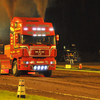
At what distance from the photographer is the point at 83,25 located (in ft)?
226

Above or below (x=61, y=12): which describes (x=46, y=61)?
below

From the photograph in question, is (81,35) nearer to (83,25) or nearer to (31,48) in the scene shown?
(83,25)

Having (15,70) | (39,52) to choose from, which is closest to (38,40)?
(39,52)

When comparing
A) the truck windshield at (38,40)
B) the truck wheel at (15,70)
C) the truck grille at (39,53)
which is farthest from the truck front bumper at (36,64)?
the truck windshield at (38,40)

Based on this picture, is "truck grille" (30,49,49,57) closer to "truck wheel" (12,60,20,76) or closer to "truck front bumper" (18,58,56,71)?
"truck front bumper" (18,58,56,71)

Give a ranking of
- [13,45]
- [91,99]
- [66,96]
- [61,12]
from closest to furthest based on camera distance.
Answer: [91,99] → [66,96] → [13,45] → [61,12]

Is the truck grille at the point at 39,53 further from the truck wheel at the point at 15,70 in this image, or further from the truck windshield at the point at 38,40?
the truck wheel at the point at 15,70

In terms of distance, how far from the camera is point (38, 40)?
1972 cm

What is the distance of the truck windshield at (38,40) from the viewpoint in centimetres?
1945

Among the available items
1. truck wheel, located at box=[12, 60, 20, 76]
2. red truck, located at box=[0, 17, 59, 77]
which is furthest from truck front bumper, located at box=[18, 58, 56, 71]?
truck wheel, located at box=[12, 60, 20, 76]

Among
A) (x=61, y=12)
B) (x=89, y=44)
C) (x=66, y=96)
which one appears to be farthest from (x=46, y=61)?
(x=89, y=44)

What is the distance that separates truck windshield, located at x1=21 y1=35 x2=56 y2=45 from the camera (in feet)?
63.8

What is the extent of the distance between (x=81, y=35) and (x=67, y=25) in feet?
13.9

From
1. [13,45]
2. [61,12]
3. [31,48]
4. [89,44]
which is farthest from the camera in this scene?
[89,44]
